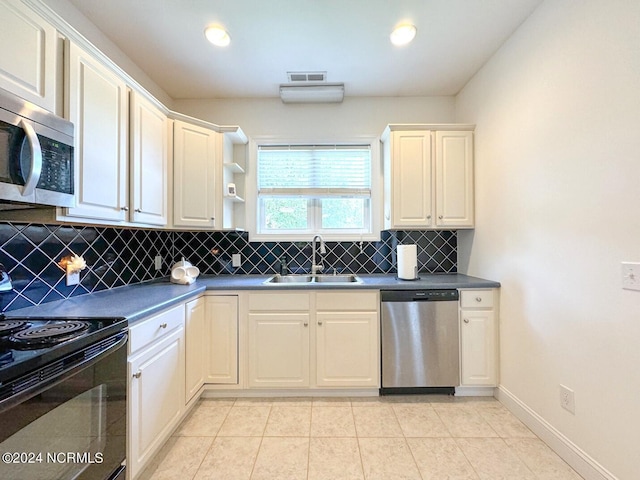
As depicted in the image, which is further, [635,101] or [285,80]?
[285,80]

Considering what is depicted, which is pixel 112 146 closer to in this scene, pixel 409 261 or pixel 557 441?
pixel 409 261

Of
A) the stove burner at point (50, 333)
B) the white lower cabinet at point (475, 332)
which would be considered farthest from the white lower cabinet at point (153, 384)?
the white lower cabinet at point (475, 332)

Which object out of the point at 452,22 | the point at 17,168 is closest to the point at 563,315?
the point at 452,22

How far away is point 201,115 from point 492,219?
2.91 m

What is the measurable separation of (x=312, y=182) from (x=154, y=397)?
2.20m

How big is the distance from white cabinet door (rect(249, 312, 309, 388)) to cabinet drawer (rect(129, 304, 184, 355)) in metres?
0.58

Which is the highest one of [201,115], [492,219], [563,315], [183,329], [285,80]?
[285,80]

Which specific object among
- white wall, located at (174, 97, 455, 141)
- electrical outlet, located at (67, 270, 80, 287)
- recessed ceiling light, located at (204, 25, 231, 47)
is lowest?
electrical outlet, located at (67, 270, 80, 287)

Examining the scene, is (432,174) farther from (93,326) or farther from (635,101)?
(93,326)

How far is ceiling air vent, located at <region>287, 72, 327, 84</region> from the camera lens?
2.53 m

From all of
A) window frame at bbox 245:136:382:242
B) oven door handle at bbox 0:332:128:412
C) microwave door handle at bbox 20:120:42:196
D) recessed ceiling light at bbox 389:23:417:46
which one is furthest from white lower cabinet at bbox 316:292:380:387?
recessed ceiling light at bbox 389:23:417:46

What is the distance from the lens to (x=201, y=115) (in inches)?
115

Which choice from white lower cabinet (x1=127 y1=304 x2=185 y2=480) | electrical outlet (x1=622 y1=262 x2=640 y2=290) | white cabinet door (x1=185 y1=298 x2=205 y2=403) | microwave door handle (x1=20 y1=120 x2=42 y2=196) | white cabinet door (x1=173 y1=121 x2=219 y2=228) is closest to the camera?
microwave door handle (x1=20 y1=120 x2=42 y2=196)

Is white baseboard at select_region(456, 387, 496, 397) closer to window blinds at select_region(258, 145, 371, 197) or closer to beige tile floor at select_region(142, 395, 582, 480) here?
beige tile floor at select_region(142, 395, 582, 480)
